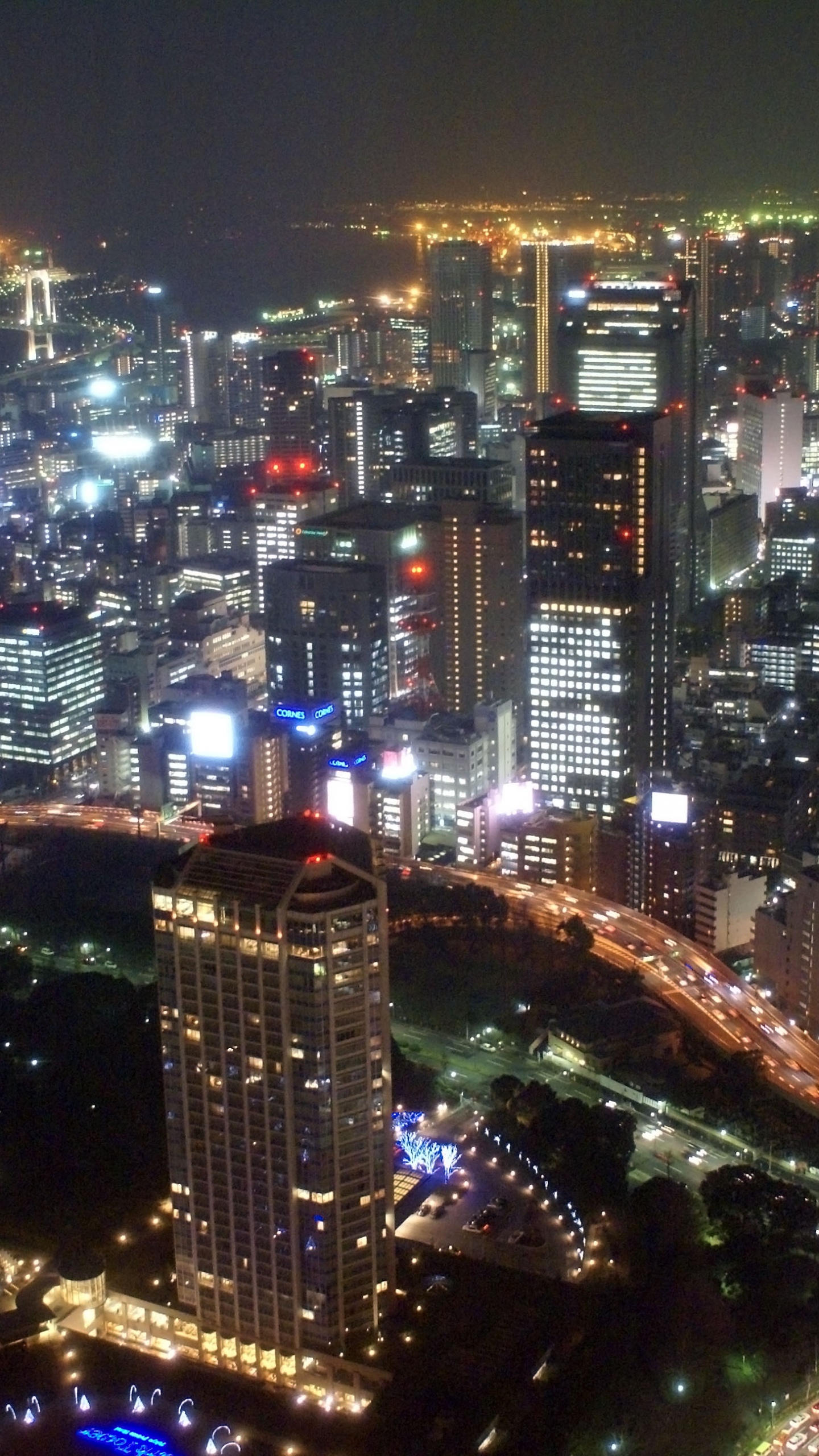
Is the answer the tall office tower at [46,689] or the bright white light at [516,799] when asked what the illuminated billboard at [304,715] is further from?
the tall office tower at [46,689]

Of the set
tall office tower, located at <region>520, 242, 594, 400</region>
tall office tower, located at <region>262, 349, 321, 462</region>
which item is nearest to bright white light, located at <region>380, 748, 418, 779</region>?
tall office tower, located at <region>520, 242, 594, 400</region>

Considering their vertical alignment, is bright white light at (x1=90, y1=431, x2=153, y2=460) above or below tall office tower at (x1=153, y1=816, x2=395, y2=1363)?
above

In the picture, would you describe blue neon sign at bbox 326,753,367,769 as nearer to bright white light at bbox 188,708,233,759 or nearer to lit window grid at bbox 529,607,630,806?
bright white light at bbox 188,708,233,759

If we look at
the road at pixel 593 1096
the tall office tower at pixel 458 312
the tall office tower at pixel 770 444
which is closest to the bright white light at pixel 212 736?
the road at pixel 593 1096

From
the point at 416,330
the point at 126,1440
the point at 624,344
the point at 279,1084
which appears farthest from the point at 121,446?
the point at 126,1440

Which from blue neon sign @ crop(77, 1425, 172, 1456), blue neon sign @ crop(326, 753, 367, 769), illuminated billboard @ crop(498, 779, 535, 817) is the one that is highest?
blue neon sign @ crop(326, 753, 367, 769)

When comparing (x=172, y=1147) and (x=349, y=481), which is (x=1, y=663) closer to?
(x=349, y=481)

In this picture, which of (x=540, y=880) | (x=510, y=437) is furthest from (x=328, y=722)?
(x=510, y=437)
